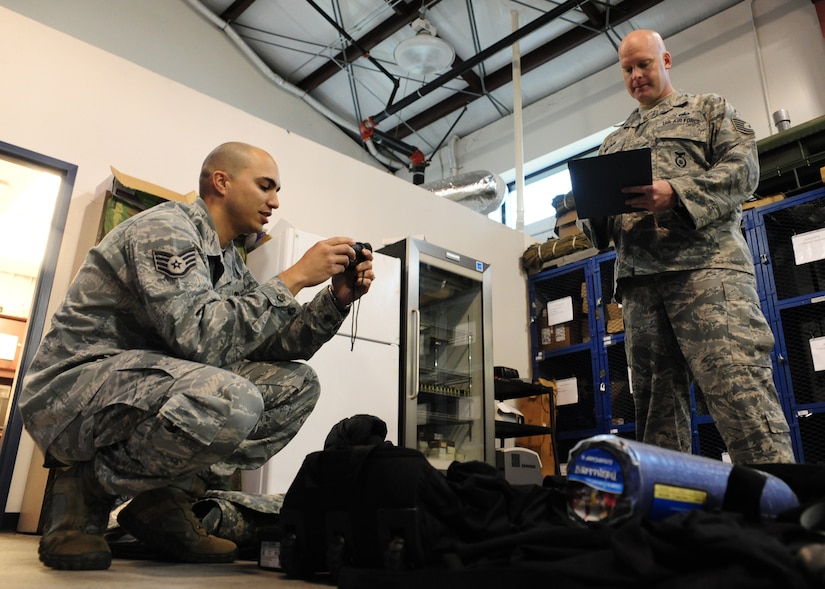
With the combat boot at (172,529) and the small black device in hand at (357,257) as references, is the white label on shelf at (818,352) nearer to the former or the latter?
the small black device in hand at (357,257)

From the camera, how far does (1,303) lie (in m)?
6.41

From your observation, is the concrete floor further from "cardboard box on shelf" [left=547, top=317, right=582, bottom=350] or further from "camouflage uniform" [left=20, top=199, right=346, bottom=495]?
"cardboard box on shelf" [left=547, top=317, right=582, bottom=350]

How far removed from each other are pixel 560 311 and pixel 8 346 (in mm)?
5184

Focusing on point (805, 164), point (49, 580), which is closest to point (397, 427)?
point (49, 580)

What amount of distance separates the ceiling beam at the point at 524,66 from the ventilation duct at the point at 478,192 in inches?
51.4

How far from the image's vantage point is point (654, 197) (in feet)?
6.42

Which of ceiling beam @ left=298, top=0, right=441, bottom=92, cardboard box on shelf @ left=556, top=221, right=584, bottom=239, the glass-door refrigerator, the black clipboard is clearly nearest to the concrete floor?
the black clipboard

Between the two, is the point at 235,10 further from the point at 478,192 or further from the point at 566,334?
the point at 566,334

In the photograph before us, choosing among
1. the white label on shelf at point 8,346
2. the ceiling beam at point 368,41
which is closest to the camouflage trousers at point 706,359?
the ceiling beam at point 368,41

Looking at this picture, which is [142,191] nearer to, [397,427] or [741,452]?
[397,427]

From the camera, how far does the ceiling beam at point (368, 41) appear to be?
573 cm

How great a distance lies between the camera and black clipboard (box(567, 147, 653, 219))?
1.88m

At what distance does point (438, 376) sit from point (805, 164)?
263 cm

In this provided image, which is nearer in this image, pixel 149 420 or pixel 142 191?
pixel 149 420
